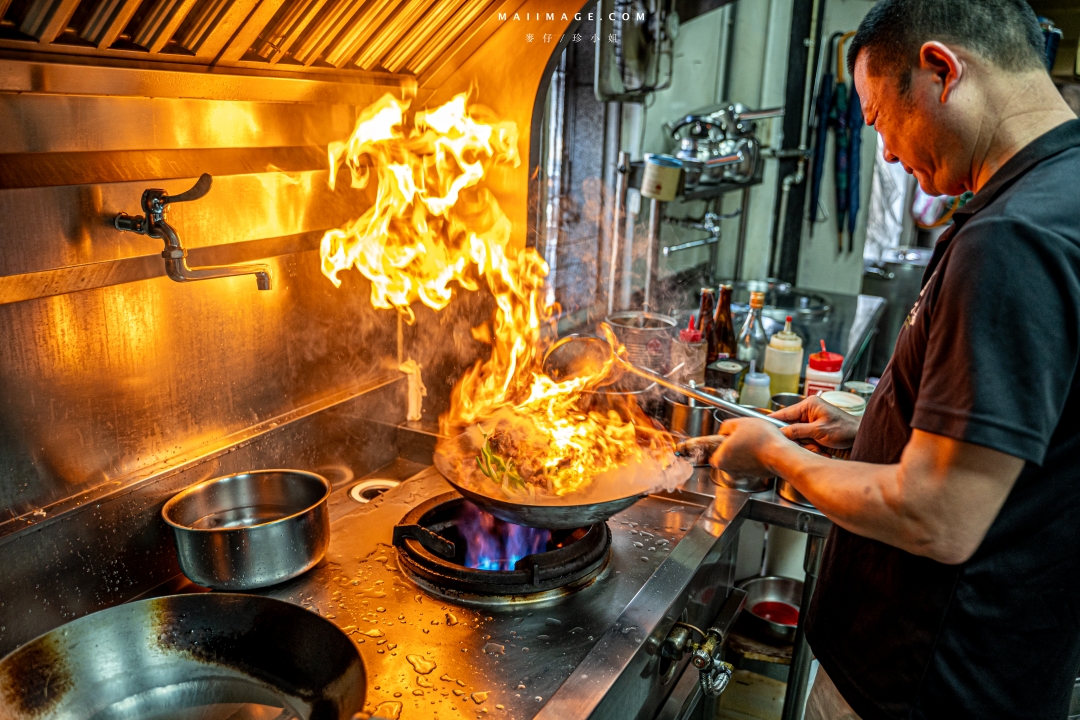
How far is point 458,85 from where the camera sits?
2.31 metres

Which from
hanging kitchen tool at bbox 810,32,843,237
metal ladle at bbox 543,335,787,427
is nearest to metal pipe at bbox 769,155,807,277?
hanging kitchen tool at bbox 810,32,843,237

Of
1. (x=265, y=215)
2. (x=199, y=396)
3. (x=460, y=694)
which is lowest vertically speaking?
(x=460, y=694)

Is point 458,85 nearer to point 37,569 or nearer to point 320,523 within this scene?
point 320,523

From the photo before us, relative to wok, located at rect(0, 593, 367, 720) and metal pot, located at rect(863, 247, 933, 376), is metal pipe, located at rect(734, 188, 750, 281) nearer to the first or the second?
metal pot, located at rect(863, 247, 933, 376)

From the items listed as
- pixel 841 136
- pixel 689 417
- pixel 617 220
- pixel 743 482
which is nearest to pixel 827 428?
pixel 743 482

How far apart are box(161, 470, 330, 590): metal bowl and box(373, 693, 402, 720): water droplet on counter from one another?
1.36ft

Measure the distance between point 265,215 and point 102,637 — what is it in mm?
936

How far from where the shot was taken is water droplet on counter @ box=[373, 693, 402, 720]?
133cm

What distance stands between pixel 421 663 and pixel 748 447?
0.75 metres

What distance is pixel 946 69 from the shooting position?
A: 4.39 ft

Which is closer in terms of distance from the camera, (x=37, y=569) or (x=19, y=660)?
(x=19, y=660)

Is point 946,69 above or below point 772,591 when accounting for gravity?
above

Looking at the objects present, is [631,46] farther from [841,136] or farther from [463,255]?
[841,136]

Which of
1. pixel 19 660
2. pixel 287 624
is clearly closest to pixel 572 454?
pixel 287 624
